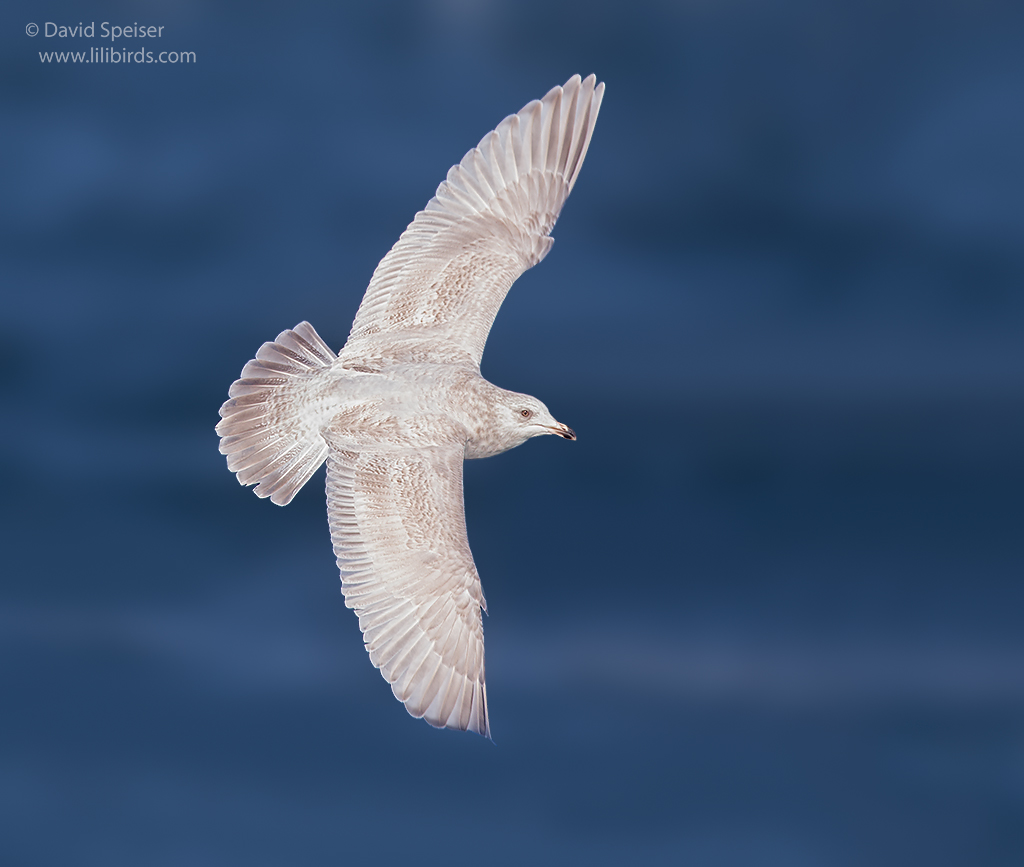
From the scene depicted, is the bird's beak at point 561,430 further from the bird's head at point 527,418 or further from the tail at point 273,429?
the tail at point 273,429

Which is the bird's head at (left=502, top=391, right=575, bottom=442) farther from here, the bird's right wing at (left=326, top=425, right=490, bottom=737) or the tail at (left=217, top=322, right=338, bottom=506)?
the tail at (left=217, top=322, right=338, bottom=506)

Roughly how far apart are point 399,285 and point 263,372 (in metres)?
0.98

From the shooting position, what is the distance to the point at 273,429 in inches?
252

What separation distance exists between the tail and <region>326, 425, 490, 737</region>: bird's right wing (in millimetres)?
497

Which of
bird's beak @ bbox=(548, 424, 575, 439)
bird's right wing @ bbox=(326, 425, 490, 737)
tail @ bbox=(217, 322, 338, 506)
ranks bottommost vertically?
bird's right wing @ bbox=(326, 425, 490, 737)

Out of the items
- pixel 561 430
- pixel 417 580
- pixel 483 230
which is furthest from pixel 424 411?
pixel 483 230

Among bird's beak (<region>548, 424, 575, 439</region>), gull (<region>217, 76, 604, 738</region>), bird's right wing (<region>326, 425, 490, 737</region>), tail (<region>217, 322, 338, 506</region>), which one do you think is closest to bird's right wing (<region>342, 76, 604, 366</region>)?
gull (<region>217, 76, 604, 738</region>)

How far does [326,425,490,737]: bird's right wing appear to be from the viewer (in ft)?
18.6

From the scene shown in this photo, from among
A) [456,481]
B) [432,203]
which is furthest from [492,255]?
[456,481]

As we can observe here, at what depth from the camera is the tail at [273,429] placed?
6.37 metres

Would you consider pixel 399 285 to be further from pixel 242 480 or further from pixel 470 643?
pixel 470 643

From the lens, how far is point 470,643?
5777mm

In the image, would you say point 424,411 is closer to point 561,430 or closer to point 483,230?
point 561,430

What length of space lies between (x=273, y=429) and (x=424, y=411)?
92cm
